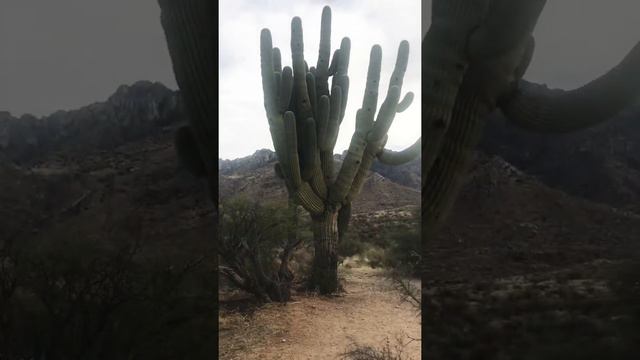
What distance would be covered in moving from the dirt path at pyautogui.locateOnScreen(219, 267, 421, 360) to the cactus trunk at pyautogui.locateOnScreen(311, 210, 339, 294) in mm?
277

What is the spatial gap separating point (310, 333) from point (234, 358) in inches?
49.8

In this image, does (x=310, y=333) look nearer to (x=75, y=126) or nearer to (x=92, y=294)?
(x=92, y=294)

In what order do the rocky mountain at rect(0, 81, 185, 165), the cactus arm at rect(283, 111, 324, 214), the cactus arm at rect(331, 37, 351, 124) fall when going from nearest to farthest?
the cactus arm at rect(283, 111, 324, 214), the rocky mountain at rect(0, 81, 185, 165), the cactus arm at rect(331, 37, 351, 124)

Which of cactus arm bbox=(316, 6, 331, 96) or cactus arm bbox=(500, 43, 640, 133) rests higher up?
cactus arm bbox=(316, 6, 331, 96)

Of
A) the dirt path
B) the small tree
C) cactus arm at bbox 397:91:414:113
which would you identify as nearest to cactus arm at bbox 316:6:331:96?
cactus arm at bbox 397:91:414:113

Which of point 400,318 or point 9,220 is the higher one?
point 9,220

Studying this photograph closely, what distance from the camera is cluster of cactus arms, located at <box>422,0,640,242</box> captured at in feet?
12.5

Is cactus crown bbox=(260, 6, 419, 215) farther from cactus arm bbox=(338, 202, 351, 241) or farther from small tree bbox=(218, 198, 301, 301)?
small tree bbox=(218, 198, 301, 301)

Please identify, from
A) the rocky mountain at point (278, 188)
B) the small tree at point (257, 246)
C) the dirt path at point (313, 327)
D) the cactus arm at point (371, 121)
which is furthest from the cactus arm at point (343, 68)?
the rocky mountain at point (278, 188)

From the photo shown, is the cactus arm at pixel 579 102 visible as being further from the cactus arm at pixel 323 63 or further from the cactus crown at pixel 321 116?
the cactus arm at pixel 323 63

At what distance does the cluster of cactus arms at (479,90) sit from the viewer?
12.5 feet

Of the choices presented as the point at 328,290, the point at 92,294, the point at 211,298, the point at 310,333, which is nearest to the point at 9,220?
the point at 92,294

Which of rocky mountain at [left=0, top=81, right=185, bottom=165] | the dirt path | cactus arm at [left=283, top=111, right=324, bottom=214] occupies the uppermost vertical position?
rocky mountain at [left=0, top=81, right=185, bottom=165]

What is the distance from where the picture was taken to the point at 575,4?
1336cm
